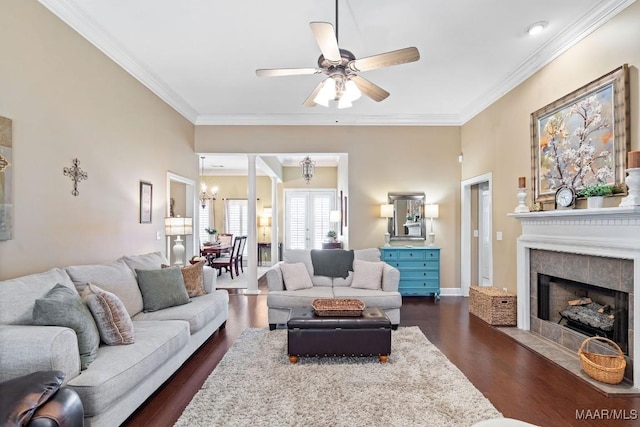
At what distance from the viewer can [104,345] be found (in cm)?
239

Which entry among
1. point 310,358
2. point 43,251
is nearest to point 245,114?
point 43,251

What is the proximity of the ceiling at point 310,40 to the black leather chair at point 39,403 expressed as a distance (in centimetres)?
295

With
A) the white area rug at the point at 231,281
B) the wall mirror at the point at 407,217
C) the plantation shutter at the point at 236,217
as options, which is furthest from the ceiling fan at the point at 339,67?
the plantation shutter at the point at 236,217

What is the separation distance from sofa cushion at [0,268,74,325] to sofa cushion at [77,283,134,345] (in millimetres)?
270

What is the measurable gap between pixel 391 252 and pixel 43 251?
4.59 meters

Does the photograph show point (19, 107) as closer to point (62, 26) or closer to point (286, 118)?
point (62, 26)

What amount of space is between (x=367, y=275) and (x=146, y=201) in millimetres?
3062

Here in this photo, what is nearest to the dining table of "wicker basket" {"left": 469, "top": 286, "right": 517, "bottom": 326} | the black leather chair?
"wicker basket" {"left": 469, "top": 286, "right": 517, "bottom": 326}

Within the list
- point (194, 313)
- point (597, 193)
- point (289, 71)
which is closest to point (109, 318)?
point (194, 313)

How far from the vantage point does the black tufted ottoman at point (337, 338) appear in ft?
10.3

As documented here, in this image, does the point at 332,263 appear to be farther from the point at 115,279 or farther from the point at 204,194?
the point at 204,194

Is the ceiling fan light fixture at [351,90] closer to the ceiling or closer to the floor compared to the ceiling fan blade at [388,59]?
closer to the floor

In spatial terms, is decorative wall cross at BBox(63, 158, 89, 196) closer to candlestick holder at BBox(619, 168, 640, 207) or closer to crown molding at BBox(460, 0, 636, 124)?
candlestick holder at BBox(619, 168, 640, 207)

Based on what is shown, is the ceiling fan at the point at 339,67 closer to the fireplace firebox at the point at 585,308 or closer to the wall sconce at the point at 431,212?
the fireplace firebox at the point at 585,308
